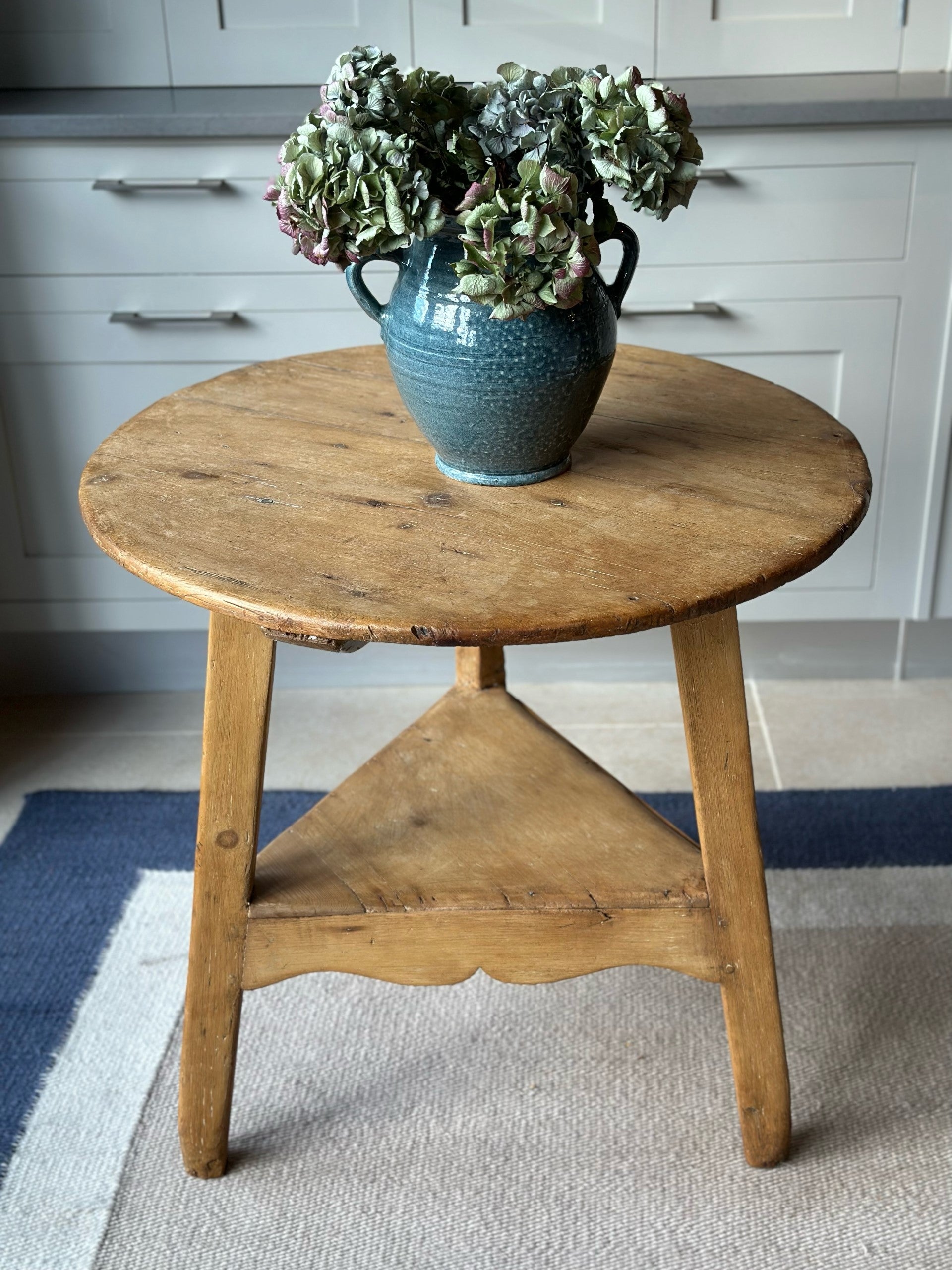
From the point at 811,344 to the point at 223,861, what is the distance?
1.19 meters

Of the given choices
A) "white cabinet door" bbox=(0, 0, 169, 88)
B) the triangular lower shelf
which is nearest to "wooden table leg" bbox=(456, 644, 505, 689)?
the triangular lower shelf

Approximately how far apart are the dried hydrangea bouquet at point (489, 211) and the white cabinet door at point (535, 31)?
1.03m

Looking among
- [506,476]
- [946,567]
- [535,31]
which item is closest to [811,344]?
[946,567]

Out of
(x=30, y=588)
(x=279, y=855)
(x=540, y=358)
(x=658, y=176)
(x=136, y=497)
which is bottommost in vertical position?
(x=30, y=588)

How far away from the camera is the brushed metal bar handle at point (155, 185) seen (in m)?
1.67

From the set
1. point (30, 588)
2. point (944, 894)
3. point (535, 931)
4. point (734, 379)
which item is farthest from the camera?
point (30, 588)

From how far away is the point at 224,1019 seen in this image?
110 centimetres

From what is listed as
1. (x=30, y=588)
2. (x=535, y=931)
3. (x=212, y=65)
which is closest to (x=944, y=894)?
(x=535, y=931)

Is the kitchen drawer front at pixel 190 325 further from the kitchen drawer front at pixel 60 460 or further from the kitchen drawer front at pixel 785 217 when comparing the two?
the kitchen drawer front at pixel 785 217

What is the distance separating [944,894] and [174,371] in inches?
51.6

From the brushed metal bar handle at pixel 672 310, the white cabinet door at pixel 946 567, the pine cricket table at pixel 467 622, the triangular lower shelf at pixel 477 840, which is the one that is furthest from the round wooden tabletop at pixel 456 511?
the white cabinet door at pixel 946 567

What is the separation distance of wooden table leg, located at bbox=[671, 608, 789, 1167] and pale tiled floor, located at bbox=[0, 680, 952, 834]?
66 centimetres

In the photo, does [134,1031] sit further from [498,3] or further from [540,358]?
[498,3]

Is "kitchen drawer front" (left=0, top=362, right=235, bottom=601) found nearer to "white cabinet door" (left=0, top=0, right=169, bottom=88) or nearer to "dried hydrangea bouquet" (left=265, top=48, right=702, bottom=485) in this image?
"white cabinet door" (left=0, top=0, right=169, bottom=88)
